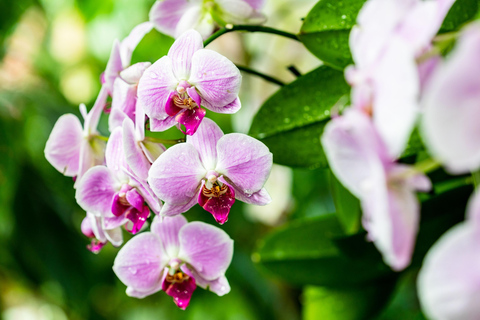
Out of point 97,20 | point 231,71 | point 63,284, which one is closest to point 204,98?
point 231,71

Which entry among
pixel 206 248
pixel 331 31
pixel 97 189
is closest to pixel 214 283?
pixel 206 248

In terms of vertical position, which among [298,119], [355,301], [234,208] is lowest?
[234,208]

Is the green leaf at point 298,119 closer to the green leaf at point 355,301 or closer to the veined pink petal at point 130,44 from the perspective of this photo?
the veined pink petal at point 130,44

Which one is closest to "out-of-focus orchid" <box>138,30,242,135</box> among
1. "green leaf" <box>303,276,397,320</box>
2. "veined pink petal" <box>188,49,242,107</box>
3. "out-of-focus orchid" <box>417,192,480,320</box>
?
"veined pink petal" <box>188,49,242,107</box>

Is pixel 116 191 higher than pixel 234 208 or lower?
higher

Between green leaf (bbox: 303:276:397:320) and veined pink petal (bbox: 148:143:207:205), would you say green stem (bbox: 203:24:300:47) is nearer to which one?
veined pink petal (bbox: 148:143:207:205)

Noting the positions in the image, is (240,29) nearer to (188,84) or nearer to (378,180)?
(188,84)
